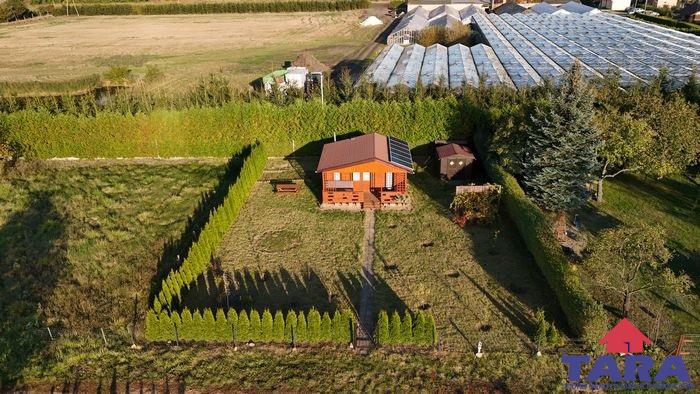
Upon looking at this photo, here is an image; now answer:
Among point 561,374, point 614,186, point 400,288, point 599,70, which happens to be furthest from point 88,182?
point 599,70

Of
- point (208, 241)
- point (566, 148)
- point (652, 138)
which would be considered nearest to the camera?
point (208, 241)

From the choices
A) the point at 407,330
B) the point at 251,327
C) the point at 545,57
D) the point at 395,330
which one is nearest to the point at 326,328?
the point at 395,330

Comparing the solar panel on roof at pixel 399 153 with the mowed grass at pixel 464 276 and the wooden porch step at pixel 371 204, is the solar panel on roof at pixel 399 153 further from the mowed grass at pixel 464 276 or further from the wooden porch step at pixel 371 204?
the mowed grass at pixel 464 276

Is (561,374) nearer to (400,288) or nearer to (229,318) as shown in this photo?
(400,288)

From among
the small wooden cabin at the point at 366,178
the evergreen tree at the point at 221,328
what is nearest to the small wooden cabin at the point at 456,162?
the small wooden cabin at the point at 366,178

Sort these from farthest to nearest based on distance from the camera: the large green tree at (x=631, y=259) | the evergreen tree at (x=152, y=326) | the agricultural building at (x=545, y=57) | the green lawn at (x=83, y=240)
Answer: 1. the agricultural building at (x=545, y=57)
2. the green lawn at (x=83, y=240)
3. the evergreen tree at (x=152, y=326)
4. the large green tree at (x=631, y=259)

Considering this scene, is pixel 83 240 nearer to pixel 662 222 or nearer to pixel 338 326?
pixel 338 326
